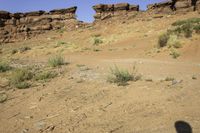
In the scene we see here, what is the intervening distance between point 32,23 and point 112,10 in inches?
505

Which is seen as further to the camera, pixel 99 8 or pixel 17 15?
pixel 17 15

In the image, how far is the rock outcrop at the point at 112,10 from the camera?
4312cm

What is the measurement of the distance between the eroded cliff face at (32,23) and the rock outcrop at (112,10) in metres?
3.93

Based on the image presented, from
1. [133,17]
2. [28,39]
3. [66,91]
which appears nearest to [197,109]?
[66,91]

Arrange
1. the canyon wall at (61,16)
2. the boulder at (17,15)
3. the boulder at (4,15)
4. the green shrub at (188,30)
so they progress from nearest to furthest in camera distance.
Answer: the green shrub at (188,30)
the canyon wall at (61,16)
the boulder at (4,15)
the boulder at (17,15)

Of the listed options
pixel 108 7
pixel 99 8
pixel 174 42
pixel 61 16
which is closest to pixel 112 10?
pixel 108 7

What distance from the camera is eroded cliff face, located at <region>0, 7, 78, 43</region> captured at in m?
43.6

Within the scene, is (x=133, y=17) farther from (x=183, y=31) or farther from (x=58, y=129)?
(x=58, y=129)

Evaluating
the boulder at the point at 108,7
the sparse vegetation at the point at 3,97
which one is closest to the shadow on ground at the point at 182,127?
the sparse vegetation at the point at 3,97

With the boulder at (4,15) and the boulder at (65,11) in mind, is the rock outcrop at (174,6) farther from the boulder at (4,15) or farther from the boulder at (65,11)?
the boulder at (4,15)

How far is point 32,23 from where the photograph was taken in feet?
149

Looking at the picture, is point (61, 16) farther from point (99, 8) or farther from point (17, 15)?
point (17, 15)

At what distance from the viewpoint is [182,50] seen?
1644 cm

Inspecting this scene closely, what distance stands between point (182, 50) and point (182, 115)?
38.5ft
